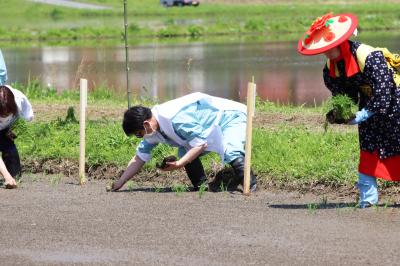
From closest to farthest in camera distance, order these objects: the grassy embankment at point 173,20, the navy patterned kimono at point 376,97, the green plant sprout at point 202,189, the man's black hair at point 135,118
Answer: the navy patterned kimono at point 376,97, the man's black hair at point 135,118, the green plant sprout at point 202,189, the grassy embankment at point 173,20

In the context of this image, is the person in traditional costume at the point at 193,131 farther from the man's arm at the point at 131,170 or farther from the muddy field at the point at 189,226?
the muddy field at the point at 189,226

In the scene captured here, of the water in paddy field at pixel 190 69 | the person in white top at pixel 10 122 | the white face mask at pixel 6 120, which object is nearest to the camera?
the person in white top at pixel 10 122

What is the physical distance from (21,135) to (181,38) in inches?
1152

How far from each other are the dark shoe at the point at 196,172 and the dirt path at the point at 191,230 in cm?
18

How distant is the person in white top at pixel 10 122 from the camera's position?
349 inches

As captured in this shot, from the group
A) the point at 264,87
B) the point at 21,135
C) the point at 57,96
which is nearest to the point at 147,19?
the point at 264,87

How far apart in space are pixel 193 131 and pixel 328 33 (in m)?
1.61

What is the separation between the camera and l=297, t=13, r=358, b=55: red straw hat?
7.10 meters

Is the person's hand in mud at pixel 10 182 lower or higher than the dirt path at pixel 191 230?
lower

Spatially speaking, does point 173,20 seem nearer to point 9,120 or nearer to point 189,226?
point 9,120

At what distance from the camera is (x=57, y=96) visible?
1585 cm

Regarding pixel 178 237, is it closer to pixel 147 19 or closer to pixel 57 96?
pixel 57 96

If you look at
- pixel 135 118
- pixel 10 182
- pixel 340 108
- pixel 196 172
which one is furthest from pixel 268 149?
pixel 10 182

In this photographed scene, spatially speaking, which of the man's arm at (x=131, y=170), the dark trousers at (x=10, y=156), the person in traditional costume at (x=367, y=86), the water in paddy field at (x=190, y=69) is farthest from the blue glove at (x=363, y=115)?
the water in paddy field at (x=190, y=69)
